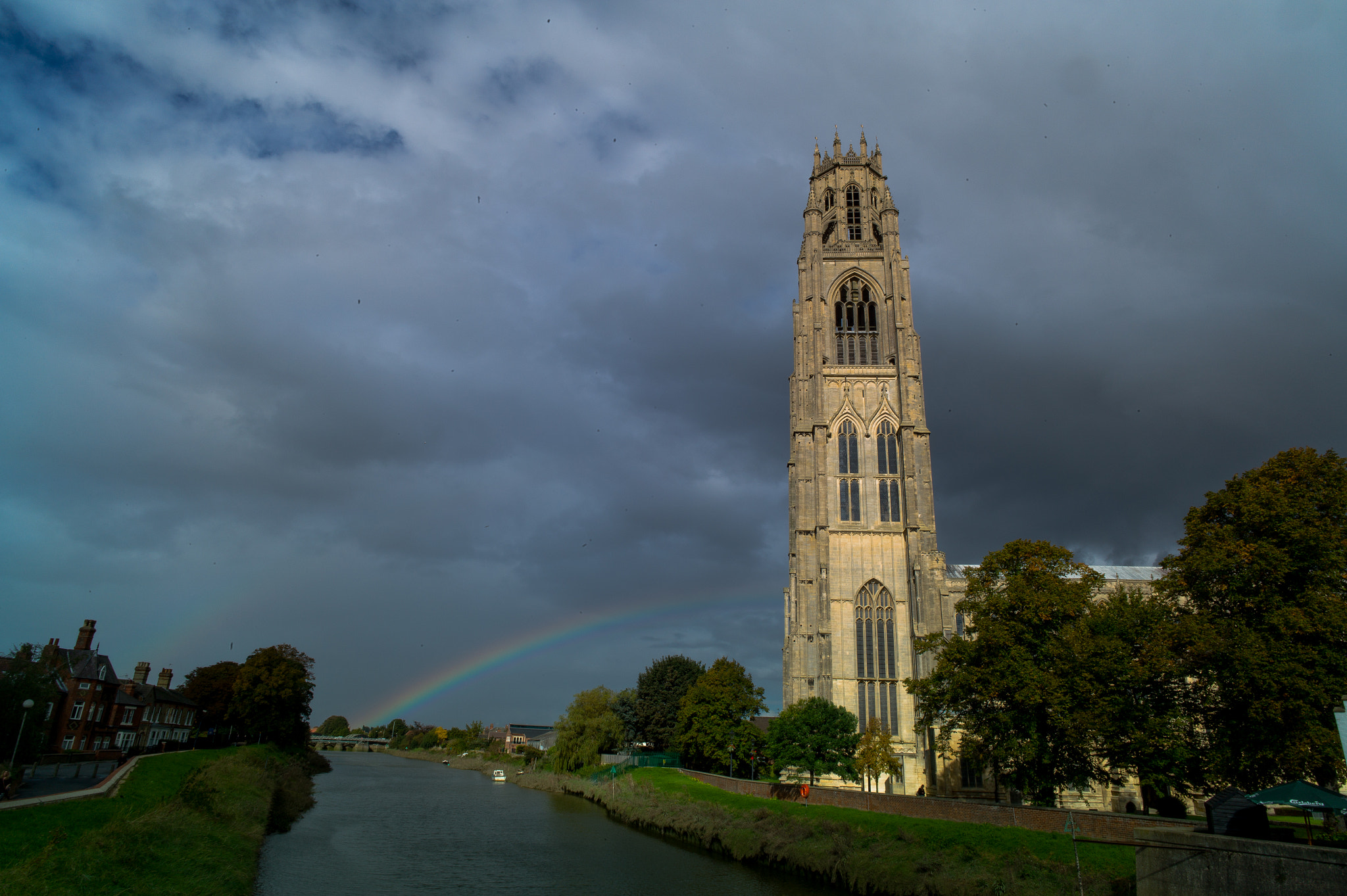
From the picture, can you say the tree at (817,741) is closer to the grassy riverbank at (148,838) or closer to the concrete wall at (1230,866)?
the concrete wall at (1230,866)

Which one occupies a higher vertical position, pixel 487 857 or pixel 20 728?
pixel 20 728

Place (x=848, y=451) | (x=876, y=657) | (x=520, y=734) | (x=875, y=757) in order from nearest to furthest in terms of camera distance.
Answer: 1. (x=875, y=757)
2. (x=876, y=657)
3. (x=848, y=451)
4. (x=520, y=734)

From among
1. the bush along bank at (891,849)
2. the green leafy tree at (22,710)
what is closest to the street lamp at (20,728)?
the green leafy tree at (22,710)

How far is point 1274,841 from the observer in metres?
15.5

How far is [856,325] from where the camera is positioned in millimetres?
58781

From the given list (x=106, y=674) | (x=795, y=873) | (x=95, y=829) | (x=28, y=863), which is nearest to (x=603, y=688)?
(x=106, y=674)

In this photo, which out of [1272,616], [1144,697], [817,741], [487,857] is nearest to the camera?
[1272,616]

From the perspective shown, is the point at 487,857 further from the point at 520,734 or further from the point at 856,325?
the point at 520,734

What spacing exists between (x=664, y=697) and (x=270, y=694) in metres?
32.9

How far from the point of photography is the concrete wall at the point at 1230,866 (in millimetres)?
14555

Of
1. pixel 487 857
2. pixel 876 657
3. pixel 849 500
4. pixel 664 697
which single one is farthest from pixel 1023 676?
pixel 664 697

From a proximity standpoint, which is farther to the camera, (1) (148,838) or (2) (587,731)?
(2) (587,731)

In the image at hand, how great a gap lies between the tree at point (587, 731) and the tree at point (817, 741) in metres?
30.0

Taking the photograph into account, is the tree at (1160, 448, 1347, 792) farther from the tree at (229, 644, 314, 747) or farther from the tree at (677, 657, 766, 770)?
the tree at (229, 644, 314, 747)
